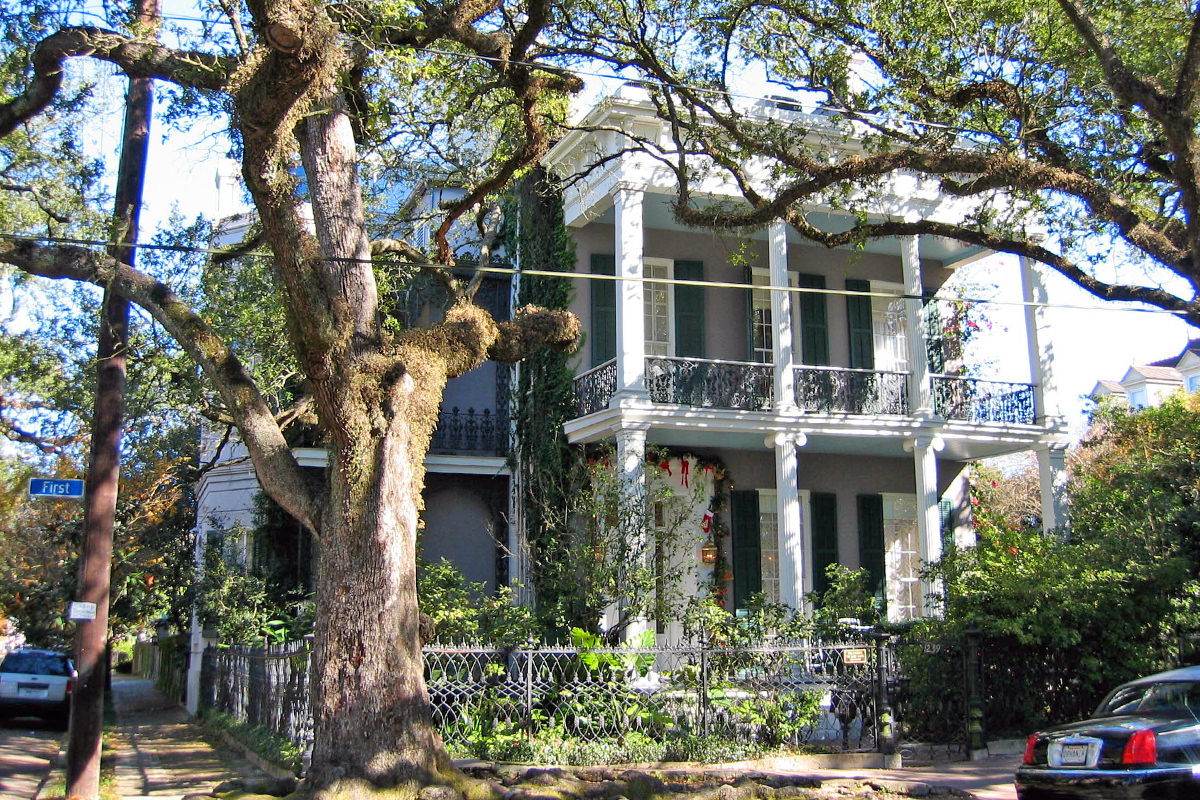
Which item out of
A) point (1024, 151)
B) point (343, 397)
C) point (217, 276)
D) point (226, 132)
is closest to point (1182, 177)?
point (1024, 151)

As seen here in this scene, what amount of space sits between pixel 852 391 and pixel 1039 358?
3381mm

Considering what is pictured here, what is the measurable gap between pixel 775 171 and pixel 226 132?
6.39 m

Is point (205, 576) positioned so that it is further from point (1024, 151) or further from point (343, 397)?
point (1024, 151)

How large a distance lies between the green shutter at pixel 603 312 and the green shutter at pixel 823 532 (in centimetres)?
447

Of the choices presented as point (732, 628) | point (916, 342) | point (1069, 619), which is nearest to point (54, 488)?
point (732, 628)

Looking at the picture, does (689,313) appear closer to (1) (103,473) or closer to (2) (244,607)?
(2) (244,607)

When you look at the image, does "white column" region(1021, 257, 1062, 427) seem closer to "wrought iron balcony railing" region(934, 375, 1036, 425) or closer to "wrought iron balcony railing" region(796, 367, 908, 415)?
"wrought iron balcony railing" region(934, 375, 1036, 425)

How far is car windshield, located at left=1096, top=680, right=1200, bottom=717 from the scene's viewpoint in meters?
7.59

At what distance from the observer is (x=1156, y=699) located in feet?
25.9

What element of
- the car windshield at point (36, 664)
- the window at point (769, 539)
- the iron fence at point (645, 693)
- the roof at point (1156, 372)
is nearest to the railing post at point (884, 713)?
the iron fence at point (645, 693)

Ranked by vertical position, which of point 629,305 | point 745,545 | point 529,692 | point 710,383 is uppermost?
point 629,305

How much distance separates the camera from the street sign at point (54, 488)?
442 inches

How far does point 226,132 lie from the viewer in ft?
33.5

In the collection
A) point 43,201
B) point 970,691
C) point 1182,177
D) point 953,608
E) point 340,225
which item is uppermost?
point 43,201
